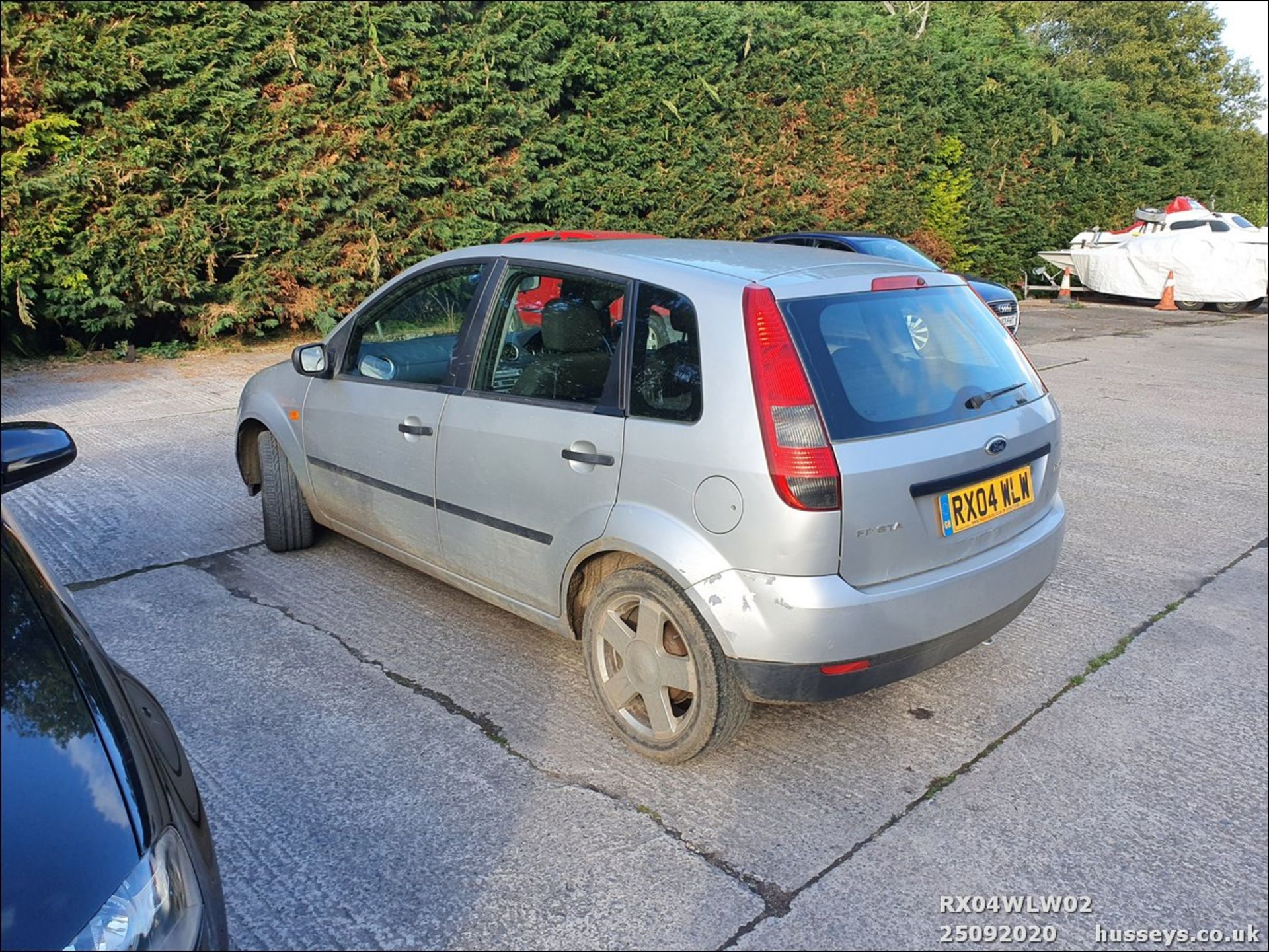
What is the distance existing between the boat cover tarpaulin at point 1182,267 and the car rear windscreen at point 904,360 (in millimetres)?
9670

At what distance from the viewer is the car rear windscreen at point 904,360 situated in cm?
284

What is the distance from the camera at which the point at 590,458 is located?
3131 millimetres

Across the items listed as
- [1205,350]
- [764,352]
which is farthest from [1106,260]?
[764,352]

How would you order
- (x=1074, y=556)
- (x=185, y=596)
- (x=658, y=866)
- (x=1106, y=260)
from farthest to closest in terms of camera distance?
(x=1106, y=260)
(x=1074, y=556)
(x=185, y=596)
(x=658, y=866)

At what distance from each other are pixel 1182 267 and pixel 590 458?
16945 mm

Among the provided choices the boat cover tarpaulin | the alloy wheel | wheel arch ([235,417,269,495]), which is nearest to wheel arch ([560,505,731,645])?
the alloy wheel

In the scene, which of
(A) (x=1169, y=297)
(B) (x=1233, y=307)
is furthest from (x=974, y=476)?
(A) (x=1169, y=297)

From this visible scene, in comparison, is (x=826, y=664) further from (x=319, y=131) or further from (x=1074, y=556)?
(x=319, y=131)

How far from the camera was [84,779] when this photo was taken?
5.45 feet

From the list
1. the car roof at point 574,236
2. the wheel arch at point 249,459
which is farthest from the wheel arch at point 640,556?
the car roof at point 574,236

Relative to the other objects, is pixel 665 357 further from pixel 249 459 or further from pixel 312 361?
pixel 249 459

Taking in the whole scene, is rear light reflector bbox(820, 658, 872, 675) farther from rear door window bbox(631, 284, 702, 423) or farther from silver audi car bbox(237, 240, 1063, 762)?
rear door window bbox(631, 284, 702, 423)

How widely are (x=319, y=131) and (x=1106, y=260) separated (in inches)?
601

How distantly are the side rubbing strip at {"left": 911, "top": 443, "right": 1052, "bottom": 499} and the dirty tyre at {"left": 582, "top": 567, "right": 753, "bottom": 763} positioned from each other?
2.50 feet
